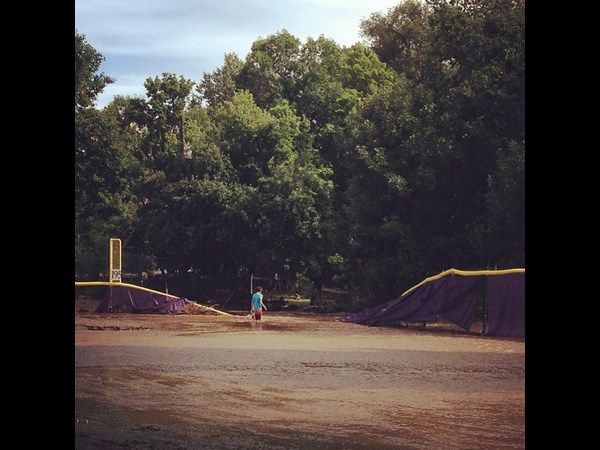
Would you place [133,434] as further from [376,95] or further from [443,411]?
[376,95]

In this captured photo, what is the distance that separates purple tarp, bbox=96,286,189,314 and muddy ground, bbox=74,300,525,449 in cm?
1292

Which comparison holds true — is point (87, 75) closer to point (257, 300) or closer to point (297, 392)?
point (257, 300)

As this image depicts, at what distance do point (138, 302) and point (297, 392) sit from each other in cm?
2535

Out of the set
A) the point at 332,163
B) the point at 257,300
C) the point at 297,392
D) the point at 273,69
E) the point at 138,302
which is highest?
the point at 273,69

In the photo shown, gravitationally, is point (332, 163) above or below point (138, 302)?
above

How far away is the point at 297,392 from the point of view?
44.9ft

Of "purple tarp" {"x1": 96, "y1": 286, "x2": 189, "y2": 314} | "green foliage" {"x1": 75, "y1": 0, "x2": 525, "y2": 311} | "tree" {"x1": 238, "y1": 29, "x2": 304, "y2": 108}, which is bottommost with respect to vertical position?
"purple tarp" {"x1": 96, "y1": 286, "x2": 189, "y2": 314}

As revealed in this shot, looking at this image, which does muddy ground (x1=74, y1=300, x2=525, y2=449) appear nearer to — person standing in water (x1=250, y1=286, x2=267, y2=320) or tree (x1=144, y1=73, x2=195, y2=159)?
person standing in water (x1=250, y1=286, x2=267, y2=320)

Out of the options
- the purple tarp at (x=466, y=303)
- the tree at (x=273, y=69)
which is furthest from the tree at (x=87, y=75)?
the purple tarp at (x=466, y=303)

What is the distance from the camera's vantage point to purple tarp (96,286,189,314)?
37844mm

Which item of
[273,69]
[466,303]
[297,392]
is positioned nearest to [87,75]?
[273,69]

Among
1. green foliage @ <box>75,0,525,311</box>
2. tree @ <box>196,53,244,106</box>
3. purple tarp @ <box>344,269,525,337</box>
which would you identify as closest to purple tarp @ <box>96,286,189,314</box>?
green foliage @ <box>75,0,525,311</box>

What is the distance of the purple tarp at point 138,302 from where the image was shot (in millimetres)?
37844
